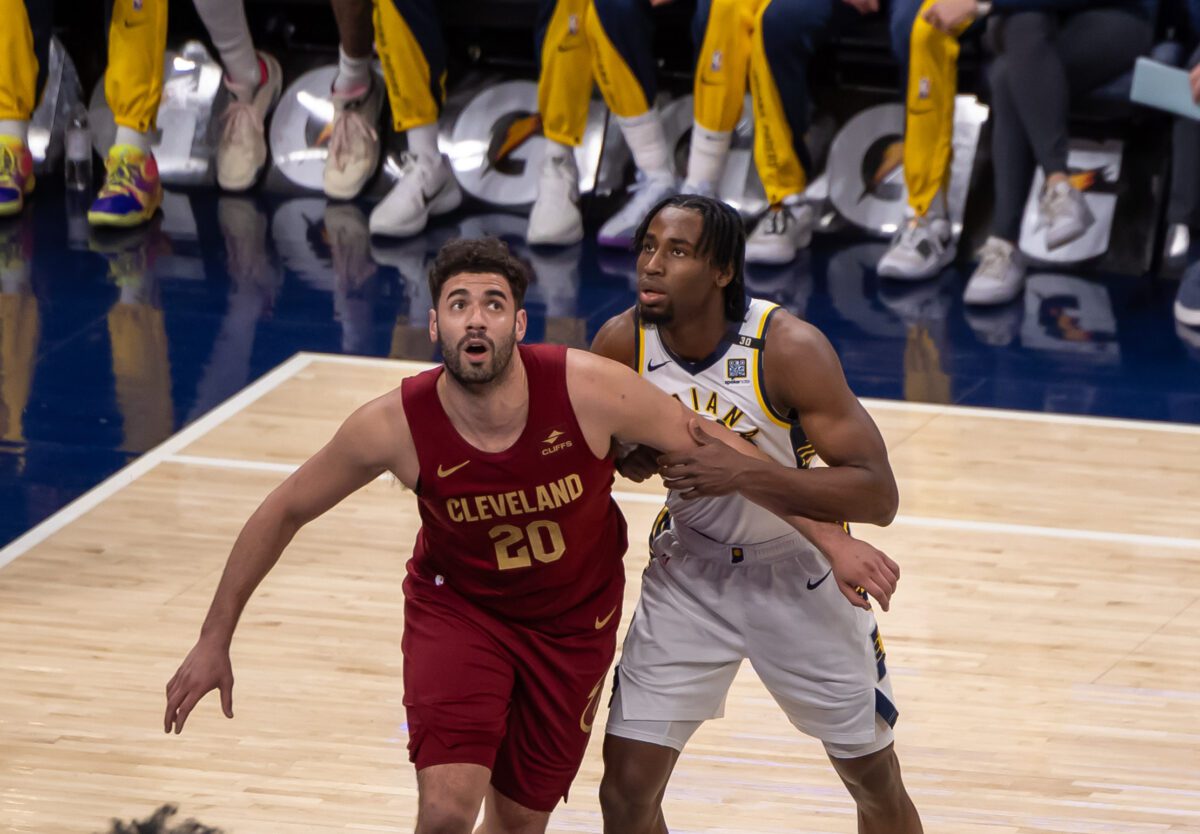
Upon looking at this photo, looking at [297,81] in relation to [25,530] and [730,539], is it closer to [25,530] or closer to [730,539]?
[25,530]

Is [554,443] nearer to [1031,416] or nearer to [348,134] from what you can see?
[1031,416]

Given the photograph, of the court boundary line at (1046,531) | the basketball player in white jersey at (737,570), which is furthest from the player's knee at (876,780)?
the court boundary line at (1046,531)

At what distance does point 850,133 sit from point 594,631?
5769 millimetres

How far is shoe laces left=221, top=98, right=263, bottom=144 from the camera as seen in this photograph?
953 centimetres

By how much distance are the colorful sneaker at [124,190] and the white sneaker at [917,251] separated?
142 inches

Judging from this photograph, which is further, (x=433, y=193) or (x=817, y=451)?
(x=433, y=193)

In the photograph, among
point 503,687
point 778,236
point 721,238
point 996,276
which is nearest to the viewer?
point 503,687

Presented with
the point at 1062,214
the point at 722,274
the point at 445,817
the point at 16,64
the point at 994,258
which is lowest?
the point at 994,258

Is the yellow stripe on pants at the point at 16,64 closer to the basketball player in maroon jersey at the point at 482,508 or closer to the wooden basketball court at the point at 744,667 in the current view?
the wooden basketball court at the point at 744,667

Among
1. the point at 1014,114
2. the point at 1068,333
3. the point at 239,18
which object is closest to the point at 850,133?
the point at 1014,114

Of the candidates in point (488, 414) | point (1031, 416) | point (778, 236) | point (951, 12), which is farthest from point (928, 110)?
point (488, 414)

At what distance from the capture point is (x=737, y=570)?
367 centimetres

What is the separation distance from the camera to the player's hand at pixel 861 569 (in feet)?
10.8

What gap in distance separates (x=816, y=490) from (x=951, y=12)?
475 centimetres
